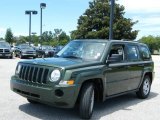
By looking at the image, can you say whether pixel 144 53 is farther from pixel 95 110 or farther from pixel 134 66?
pixel 95 110

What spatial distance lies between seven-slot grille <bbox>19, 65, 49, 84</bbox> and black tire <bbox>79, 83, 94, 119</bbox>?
2.76 feet

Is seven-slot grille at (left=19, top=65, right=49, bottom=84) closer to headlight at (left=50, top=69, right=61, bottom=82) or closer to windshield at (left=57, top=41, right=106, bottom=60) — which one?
headlight at (left=50, top=69, right=61, bottom=82)

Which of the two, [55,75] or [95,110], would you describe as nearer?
[55,75]

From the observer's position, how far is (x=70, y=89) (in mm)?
5930

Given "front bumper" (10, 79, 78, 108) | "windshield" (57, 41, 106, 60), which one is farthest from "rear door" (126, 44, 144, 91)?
"front bumper" (10, 79, 78, 108)

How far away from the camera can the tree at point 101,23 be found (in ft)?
149

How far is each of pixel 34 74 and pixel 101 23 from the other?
40179 mm

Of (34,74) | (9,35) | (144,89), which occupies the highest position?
(9,35)

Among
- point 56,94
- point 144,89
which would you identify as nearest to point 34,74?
point 56,94

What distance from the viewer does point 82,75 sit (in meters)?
6.21

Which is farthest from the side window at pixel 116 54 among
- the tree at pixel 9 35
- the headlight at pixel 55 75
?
the tree at pixel 9 35

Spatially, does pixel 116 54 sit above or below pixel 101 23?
below

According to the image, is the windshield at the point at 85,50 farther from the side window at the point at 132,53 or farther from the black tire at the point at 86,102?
the side window at the point at 132,53

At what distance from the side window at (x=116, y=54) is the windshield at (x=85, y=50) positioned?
258 mm
